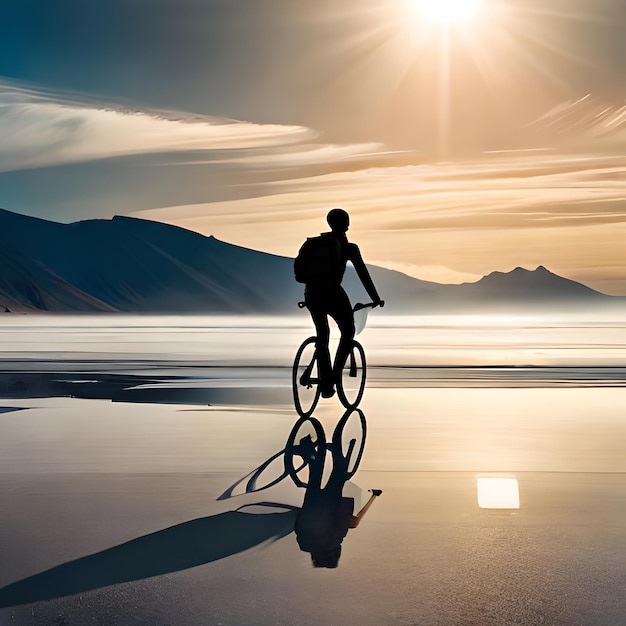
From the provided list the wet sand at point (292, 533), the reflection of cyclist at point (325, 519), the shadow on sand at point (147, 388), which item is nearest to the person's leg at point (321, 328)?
the wet sand at point (292, 533)

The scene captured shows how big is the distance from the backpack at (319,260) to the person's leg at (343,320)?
262 millimetres

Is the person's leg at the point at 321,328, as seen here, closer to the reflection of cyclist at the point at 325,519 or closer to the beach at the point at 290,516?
the beach at the point at 290,516

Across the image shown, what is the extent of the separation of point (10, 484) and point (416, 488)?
3.15m

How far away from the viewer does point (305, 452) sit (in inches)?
419

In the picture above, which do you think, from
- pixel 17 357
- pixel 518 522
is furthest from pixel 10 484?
pixel 17 357

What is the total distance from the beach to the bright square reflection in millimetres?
57

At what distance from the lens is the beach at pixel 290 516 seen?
5.26 m

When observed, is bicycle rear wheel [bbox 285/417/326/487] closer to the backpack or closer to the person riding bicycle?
the person riding bicycle

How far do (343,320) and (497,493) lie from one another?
Result: 5174 mm

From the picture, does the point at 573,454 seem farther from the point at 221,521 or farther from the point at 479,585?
the point at 479,585

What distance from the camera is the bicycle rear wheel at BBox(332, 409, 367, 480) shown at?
10000 mm

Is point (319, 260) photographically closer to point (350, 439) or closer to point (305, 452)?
point (350, 439)

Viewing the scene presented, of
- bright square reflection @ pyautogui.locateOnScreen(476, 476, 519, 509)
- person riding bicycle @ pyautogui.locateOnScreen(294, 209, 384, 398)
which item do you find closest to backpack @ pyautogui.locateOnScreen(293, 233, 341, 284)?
person riding bicycle @ pyautogui.locateOnScreen(294, 209, 384, 398)

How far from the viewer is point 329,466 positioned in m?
9.74
